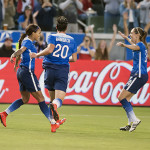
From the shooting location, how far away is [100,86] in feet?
53.0

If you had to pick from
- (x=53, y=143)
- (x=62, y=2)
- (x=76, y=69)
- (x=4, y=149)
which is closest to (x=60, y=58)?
(x=53, y=143)

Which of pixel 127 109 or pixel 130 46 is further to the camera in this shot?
pixel 127 109

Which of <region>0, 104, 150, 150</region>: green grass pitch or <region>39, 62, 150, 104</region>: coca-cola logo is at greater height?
<region>0, 104, 150, 150</region>: green grass pitch

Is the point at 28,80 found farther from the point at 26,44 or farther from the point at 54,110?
the point at 54,110

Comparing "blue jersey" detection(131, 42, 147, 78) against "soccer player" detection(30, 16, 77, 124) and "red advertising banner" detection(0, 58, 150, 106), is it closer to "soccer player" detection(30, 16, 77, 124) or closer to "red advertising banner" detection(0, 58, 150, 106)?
"soccer player" detection(30, 16, 77, 124)

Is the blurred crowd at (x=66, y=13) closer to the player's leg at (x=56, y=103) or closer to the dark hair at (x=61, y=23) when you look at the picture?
the dark hair at (x=61, y=23)

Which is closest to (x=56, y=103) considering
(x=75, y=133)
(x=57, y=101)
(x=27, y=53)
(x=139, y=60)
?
(x=57, y=101)

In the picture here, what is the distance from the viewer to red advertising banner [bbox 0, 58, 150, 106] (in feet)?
52.7

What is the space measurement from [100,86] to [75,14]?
13.4 feet

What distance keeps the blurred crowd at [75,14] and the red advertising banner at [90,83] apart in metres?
2.69

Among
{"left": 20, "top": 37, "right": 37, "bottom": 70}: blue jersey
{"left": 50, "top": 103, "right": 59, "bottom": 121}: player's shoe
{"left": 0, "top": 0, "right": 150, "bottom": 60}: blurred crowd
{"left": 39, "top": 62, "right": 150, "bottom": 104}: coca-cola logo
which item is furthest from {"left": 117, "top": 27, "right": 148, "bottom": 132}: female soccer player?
{"left": 0, "top": 0, "right": 150, "bottom": 60}: blurred crowd

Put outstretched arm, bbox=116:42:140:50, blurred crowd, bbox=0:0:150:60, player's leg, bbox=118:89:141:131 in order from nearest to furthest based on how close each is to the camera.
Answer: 1. outstretched arm, bbox=116:42:140:50
2. player's leg, bbox=118:89:141:131
3. blurred crowd, bbox=0:0:150:60

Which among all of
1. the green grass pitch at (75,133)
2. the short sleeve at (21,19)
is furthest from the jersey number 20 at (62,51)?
the short sleeve at (21,19)

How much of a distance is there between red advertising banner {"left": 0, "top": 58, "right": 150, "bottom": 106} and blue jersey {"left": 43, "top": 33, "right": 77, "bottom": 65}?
619cm
